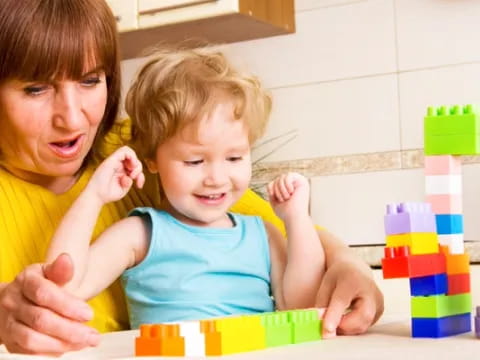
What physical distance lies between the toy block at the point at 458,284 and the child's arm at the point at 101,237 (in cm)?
45

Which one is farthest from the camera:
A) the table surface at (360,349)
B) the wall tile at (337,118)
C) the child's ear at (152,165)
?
the wall tile at (337,118)

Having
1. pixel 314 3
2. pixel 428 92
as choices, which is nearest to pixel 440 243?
pixel 428 92

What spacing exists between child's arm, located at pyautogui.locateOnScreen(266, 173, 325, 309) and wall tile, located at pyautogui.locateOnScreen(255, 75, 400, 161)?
1732 millimetres

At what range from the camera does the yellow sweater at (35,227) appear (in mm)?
1493

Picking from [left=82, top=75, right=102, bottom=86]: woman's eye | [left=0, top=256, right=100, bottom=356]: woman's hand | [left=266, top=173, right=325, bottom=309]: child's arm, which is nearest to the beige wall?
[left=266, top=173, right=325, bottom=309]: child's arm

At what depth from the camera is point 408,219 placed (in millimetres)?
1033

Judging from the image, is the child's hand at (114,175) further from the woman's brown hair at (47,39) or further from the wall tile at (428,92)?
the wall tile at (428,92)

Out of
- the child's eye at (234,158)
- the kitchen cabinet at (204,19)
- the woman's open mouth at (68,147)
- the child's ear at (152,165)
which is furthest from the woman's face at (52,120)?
the kitchen cabinet at (204,19)

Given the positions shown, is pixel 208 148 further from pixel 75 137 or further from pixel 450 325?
pixel 450 325

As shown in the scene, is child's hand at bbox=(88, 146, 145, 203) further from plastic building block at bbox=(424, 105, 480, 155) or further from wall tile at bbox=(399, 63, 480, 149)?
wall tile at bbox=(399, 63, 480, 149)

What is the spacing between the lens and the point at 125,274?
55.4 inches

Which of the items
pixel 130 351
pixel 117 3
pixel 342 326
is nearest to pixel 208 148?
pixel 342 326

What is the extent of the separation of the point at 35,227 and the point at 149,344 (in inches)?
27.5

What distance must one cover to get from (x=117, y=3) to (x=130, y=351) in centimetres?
254
